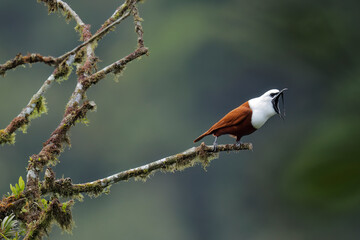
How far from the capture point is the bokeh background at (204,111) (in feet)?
139

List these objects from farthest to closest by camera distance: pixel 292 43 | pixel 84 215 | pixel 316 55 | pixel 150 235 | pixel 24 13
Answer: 1. pixel 24 13
2. pixel 292 43
3. pixel 316 55
4. pixel 84 215
5. pixel 150 235

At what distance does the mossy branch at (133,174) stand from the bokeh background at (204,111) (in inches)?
1182

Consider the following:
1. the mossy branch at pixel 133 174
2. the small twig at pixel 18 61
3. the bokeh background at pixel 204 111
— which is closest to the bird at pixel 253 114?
the mossy branch at pixel 133 174

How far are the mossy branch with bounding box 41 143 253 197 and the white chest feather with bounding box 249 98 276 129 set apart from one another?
0.59 meters

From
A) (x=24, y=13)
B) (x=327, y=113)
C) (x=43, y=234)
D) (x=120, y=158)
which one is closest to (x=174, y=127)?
(x=120, y=158)

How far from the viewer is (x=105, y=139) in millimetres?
49125

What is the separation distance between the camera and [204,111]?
4950cm

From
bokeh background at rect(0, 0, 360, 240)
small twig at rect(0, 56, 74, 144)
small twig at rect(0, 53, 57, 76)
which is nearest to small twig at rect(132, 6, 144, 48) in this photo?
small twig at rect(0, 56, 74, 144)

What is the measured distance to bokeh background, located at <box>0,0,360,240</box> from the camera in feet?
139

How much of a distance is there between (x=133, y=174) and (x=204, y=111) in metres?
44.0

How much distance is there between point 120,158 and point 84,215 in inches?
215

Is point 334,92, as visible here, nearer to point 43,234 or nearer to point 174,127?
point 174,127

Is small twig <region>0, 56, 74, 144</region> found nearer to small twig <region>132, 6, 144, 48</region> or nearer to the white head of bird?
small twig <region>132, 6, 144, 48</region>

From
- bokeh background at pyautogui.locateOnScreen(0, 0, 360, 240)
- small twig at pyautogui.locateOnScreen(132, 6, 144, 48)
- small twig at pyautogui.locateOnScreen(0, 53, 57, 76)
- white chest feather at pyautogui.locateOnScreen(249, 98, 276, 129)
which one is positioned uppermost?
bokeh background at pyautogui.locateOnScreen(0, 0, 360, 240)
